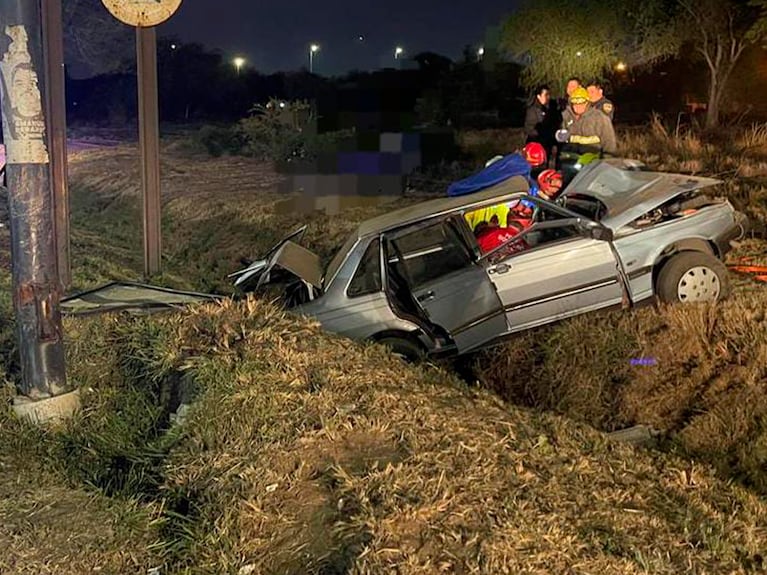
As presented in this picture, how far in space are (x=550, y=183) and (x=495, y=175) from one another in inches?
52.1

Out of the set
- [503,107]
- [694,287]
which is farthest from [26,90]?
[503,107]

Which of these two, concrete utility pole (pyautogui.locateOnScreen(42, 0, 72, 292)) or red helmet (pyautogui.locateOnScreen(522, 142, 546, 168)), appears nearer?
concrete utility pole (pyautogui.locateOnScreen(42, 0, 72, 292))

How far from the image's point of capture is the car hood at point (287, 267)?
23.2 ft

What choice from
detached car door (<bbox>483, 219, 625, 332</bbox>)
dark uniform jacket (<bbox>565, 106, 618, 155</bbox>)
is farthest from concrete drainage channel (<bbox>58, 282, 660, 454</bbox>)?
dark uniform jacket (<bbox>565, 106, 618, 155</bbox>)

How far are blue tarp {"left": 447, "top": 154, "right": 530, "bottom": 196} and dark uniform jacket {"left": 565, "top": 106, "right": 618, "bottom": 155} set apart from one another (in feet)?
9.56

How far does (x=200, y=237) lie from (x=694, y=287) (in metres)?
→ 8.24

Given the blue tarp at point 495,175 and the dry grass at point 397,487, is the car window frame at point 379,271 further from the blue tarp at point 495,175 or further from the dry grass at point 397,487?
the dry grass at point 397,487

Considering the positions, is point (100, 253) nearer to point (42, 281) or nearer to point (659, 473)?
point (42, 281)

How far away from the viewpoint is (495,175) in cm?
788

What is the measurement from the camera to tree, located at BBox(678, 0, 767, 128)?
22047 millimetres

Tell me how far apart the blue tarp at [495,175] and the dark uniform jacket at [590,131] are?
9.56 ft

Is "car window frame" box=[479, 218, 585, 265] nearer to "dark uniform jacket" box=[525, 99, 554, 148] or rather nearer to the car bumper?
the car bumper

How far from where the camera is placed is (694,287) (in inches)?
282

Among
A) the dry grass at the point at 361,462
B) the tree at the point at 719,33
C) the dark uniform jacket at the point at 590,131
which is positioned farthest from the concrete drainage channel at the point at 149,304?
the tree at the point at 719,33
